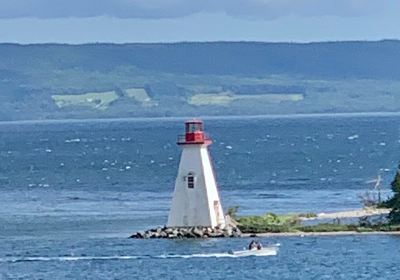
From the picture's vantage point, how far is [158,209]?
274 feet

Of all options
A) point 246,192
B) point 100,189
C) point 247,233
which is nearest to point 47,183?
point 100,189

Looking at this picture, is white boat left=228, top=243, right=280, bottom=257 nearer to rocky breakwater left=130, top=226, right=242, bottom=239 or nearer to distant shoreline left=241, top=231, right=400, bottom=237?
rocky breakwater left=130, top=226, right=242, bottom=239

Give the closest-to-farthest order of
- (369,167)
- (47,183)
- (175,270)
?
(175,270) → (47,183) → (369,167)

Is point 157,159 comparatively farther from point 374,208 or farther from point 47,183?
point 374,208

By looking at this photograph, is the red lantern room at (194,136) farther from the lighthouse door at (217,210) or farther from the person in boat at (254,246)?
the person in boat at (254,246)

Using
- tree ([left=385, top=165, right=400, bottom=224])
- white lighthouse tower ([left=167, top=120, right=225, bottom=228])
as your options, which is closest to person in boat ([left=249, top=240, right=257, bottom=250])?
white lighthouse tower ([left=167, top=120, right=225, bottom=228])

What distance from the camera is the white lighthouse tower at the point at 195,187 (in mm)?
67062

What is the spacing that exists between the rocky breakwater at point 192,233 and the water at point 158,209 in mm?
655

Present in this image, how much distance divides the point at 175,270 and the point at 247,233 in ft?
29.8

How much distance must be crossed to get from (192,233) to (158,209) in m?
16.6

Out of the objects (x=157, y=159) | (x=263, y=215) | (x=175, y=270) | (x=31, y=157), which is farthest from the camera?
(x=31, y=157)

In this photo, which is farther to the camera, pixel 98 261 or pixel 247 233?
pixel 247 233

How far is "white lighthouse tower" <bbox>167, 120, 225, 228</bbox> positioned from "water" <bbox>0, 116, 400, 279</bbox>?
1.23 m

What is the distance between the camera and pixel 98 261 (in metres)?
62.6
